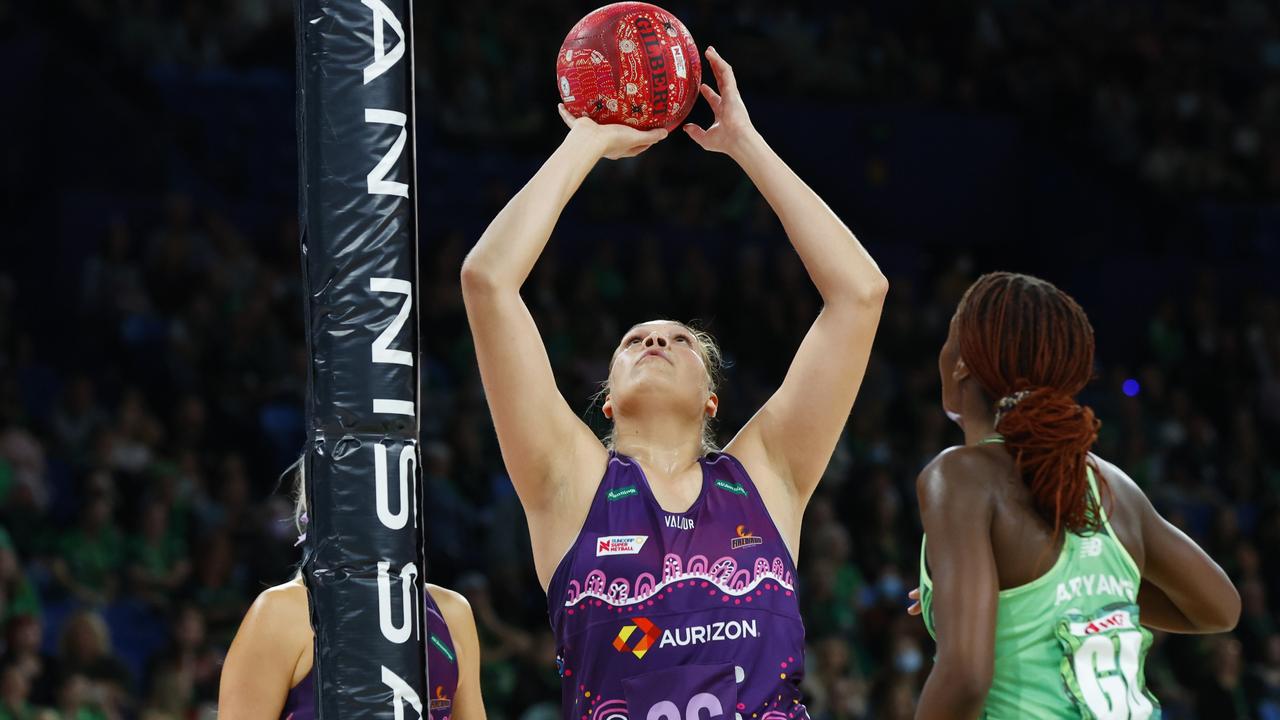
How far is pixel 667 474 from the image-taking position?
3.28m

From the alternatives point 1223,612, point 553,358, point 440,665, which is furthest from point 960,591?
point 553,358

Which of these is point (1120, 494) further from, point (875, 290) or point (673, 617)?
point (673, 617)

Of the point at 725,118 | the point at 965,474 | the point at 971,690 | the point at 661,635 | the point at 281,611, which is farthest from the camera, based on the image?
the point at 725,118

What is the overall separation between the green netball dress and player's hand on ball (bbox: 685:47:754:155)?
121 centimetres

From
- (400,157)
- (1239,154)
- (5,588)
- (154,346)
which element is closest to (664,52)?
(400,157)

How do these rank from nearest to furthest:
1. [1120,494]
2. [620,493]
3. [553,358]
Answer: [1120,494] → [620,493] → [553,358]

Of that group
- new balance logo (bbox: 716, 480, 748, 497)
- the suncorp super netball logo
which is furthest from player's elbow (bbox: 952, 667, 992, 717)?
new balance logo (bbox: 716, 480, 748, 497)

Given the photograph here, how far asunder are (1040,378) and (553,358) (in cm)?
701

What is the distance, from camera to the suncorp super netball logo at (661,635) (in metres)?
3.00

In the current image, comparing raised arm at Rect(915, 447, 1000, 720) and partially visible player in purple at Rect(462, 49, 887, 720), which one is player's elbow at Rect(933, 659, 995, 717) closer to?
raised arm at Rect(915, 447, 1000, 720)

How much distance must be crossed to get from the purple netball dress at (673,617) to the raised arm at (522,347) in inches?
5.1

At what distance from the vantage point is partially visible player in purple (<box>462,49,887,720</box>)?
3.00 m

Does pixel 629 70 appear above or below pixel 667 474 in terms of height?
above

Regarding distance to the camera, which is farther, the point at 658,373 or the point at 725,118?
the point at 725,118
